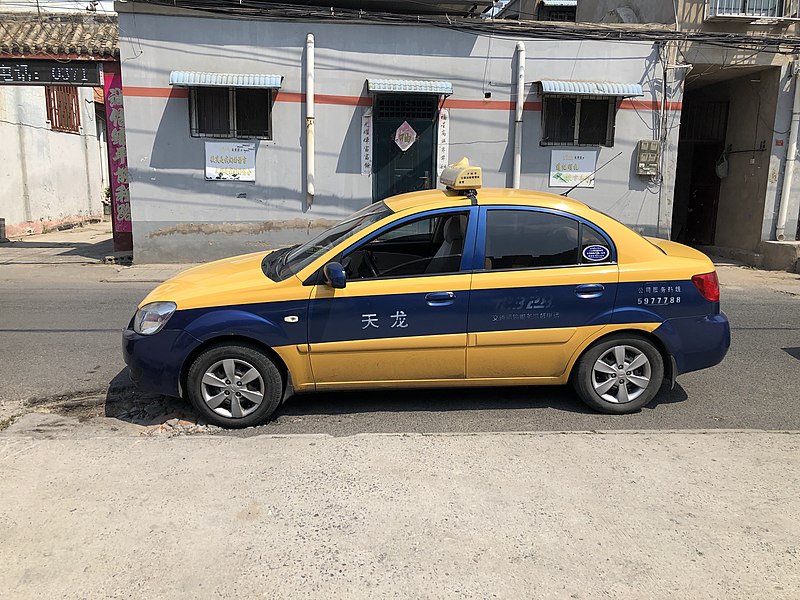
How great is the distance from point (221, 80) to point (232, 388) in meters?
8.88

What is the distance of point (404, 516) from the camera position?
3361 millimetres

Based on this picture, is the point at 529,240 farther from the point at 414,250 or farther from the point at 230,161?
the point at 230,161

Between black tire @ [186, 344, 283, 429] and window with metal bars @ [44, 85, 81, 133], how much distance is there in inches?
749

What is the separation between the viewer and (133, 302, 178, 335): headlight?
4.48 metres

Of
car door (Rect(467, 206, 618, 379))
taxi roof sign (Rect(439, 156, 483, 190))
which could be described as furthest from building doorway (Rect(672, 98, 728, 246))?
taxi roof sign (Rect(439, 156, 483, 190))

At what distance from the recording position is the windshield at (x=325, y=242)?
15.5 feet

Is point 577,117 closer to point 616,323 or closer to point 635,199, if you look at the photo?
point 635,199

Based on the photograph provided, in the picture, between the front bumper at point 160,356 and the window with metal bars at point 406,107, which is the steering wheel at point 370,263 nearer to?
the front bumper at point 160,356

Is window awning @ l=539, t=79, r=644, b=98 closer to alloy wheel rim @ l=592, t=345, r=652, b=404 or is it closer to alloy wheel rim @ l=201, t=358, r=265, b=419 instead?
alloy wheel rim @ l=592, t=345, r=652, b=404

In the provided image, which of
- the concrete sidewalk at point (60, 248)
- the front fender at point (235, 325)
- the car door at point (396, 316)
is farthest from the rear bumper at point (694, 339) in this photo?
the concrete sidewalk at point (60, 248)

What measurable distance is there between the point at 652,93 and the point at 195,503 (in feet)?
41.2

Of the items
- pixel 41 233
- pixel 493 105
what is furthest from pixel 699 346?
pixel 41 233

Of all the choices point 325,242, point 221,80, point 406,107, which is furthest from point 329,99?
point 325,242

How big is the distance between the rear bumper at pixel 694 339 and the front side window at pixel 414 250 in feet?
5.45
